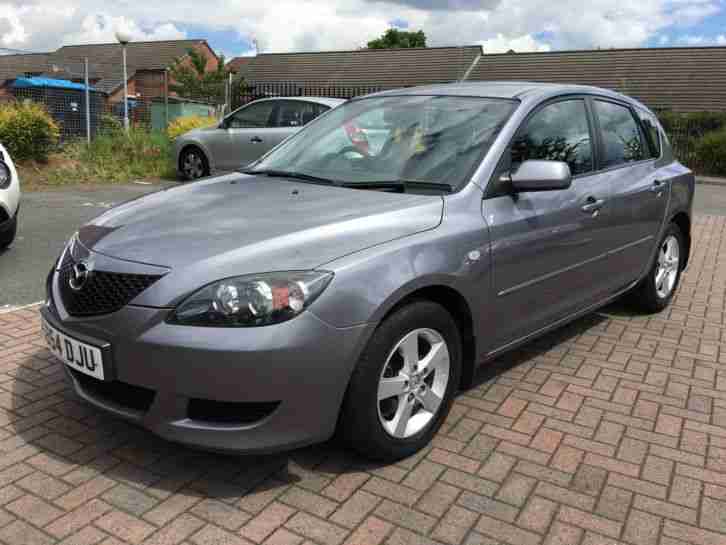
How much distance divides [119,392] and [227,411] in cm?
52

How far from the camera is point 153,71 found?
50.1 meters

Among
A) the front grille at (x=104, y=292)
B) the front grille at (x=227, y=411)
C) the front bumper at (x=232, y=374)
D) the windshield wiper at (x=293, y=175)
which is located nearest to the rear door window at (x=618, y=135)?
the windshield wiper at (x=293, y=175)

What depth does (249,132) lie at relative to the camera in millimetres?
11867

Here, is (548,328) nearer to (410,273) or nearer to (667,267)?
(410,273)

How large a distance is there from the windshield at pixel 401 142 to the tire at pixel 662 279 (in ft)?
7.51

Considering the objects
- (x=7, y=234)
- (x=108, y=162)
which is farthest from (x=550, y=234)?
(x=108, y=162)

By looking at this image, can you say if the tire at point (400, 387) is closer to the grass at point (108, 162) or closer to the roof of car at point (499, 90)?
the roof of car at point (499, 90)

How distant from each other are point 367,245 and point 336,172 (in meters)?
1.08

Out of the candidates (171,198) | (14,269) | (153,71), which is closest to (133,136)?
(14,269)

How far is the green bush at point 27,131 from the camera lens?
12758 millimetres

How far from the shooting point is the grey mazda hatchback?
2.60m

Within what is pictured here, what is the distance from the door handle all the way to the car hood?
1.26 metres

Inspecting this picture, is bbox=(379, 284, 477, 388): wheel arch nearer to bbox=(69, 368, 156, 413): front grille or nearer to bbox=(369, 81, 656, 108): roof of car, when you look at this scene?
bbox=(69, 368, 156, 413): front grille

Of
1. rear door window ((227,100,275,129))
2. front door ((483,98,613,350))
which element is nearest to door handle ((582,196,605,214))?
front door ((483,98,613,350))
